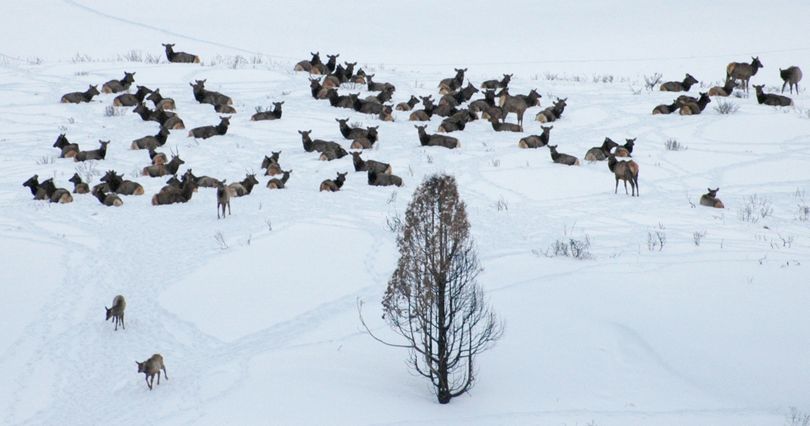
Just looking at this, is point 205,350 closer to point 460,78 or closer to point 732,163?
point 732,163

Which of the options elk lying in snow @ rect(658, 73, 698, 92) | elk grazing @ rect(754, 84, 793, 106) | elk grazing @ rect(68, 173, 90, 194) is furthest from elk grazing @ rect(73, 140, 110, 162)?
elk grazing @ rect(754, 84, 793, 106)

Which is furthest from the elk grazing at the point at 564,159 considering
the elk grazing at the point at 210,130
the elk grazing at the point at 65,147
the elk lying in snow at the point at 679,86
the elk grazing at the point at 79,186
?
the elk grazing at the point at 65,147

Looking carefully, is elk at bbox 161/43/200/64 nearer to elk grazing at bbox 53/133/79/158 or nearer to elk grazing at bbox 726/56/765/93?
elk grazing at bbox 53/133/79/158

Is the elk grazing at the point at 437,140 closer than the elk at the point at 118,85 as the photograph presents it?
Yes

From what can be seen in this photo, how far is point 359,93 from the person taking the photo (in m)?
26.0

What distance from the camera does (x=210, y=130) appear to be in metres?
23.0

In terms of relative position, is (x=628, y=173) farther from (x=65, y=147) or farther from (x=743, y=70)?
(x=65, y=147)

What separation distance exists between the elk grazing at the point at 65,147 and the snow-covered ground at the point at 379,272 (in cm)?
29

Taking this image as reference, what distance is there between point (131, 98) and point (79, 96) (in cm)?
166

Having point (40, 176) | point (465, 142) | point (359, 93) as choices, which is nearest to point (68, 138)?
point (40, 176)

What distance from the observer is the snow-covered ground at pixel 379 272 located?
10.3 meters

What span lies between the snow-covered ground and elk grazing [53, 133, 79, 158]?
0.97 ft

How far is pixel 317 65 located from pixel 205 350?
21.0 m

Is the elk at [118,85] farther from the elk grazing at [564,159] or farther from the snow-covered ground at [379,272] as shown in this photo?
the elk grazing at [564,159]
